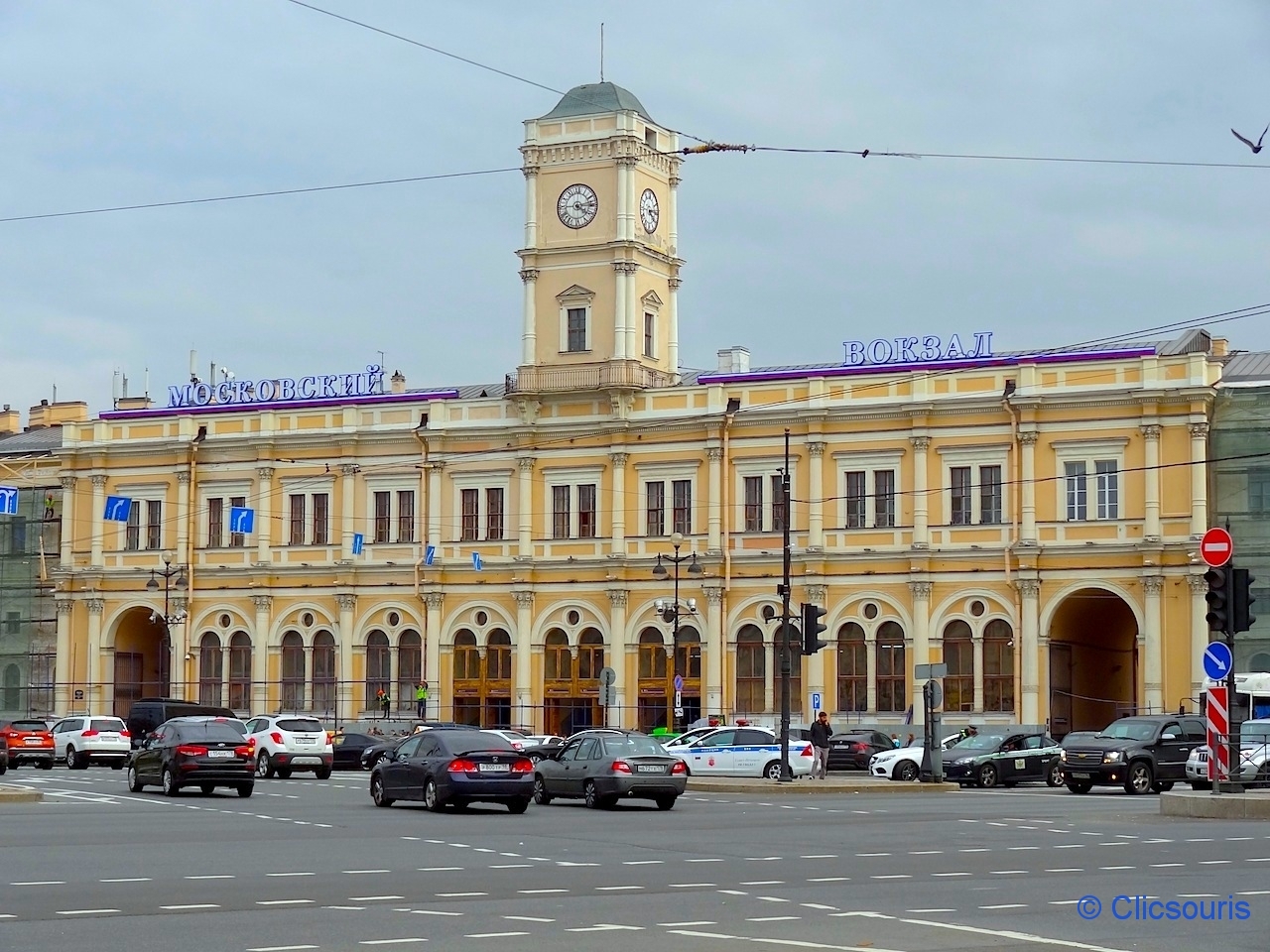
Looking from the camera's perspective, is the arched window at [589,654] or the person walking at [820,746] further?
the arched window at [589,654]

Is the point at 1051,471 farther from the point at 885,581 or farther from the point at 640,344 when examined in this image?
the point at 640,344

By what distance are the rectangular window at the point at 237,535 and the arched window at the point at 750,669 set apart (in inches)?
823

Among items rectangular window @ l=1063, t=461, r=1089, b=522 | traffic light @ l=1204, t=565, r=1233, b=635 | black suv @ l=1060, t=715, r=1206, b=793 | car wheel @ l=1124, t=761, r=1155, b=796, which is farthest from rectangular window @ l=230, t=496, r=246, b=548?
traffic light @ l=1204, t=565, r=1233, b=635

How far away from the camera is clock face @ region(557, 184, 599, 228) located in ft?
237

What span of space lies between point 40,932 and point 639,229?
58807 millimetres

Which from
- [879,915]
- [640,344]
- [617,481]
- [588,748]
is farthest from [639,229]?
[879,915]

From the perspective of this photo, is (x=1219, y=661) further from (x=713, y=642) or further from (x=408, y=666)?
(x=408, y=666)

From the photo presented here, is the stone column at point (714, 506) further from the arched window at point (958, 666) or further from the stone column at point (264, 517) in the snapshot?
the stone column at point (264, 517)

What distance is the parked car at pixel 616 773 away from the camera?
34844 millimetres

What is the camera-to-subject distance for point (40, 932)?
608 inches

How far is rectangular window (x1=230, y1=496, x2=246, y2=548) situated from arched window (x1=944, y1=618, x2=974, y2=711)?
92.5 ft

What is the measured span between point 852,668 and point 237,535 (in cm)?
2549

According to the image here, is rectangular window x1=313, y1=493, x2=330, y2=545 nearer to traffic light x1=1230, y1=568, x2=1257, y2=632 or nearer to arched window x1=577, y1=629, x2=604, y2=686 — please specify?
arched window x1=577, y1=629, x2=604, y2=686

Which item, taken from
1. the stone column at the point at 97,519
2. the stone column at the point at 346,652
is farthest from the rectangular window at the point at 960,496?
the stone column at the point at 97,519
